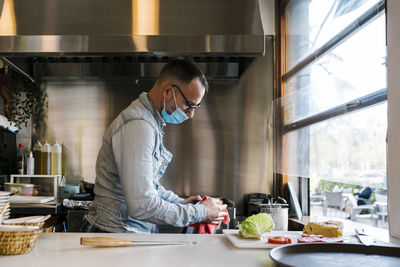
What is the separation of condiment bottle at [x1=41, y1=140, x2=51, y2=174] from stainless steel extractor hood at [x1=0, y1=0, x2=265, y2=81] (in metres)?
0.87

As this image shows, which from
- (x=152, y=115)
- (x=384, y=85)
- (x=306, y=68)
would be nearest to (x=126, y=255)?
(x=152, y=115)

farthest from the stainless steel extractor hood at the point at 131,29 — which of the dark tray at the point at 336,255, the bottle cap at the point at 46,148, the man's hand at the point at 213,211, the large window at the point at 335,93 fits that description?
the dark tray at the point at 336,255

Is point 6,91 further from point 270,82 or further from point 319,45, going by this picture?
point 319,45

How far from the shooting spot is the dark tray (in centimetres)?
97

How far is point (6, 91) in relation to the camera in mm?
3275

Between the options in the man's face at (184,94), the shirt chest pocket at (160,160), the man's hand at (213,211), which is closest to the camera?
the man's hand at (213,211)

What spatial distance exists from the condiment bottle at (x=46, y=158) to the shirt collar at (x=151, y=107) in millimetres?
1680

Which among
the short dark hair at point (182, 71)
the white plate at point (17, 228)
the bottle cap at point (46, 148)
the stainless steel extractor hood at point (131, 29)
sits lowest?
the white plate at point (17, 228)

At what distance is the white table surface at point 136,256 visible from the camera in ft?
3.44

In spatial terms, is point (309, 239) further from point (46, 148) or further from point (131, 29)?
point (46, 148)

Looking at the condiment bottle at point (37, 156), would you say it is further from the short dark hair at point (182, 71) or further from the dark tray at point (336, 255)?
the dark tray at point (336, 255)

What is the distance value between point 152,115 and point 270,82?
1810 mm

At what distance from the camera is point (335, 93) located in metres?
2.22

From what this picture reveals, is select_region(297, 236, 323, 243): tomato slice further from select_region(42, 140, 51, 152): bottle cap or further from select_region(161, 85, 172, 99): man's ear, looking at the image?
select_region(42, 140, 51, 152): bottle cap
